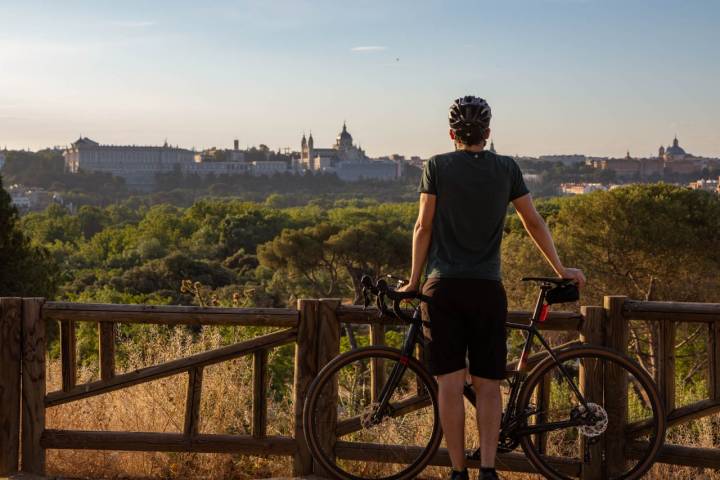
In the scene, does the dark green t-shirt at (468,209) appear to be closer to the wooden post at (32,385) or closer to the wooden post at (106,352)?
the wooden post at (106,352)

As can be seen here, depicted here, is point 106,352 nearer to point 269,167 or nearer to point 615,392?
point 615,392

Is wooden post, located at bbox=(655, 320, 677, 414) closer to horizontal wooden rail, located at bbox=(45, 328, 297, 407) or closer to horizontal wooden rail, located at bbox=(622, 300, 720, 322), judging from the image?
horizontal wooden rail, located at bbox=(622, 300, 720, 322)

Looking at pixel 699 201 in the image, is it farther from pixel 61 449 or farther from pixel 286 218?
pixel 286 218

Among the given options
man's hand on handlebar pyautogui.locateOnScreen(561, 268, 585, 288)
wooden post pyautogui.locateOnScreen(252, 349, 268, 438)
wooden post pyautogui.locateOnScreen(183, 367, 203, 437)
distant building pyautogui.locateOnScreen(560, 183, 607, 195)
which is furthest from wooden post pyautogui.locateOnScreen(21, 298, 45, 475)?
distant building pyautogui.locateOnScreen(560, 183, 607, 195)

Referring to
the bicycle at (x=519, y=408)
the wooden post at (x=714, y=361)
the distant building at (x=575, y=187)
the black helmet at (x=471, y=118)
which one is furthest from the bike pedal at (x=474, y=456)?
the distant building at (x=575, y=187)

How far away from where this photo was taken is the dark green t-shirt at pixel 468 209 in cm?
328

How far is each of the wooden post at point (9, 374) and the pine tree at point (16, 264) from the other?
11475 millimetres

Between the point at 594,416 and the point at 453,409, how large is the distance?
26.4 inches

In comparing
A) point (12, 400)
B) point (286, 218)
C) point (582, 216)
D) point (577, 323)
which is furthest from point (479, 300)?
point (286, 218)

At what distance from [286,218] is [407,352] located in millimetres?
52872

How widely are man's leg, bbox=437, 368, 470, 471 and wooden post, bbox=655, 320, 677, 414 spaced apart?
3.12 feet

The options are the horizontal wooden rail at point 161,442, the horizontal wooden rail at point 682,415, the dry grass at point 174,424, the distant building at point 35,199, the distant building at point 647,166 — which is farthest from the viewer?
the distant building at point 647,166

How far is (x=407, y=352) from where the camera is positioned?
3553 millimetres

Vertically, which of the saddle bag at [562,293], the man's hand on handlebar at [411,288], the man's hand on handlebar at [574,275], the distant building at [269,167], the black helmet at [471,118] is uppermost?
the distant building at [269,167]
